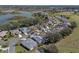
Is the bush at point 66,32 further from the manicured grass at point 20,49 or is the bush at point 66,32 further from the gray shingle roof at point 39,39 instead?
the manicured grass at point 20,49

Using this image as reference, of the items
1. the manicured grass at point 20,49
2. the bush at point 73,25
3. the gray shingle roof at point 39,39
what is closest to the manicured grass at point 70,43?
the bush at point 73,25

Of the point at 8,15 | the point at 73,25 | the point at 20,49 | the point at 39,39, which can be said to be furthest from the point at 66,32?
the point at 8,15

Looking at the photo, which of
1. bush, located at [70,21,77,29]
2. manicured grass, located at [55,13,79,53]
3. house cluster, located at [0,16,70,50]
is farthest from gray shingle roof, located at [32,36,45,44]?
bush, located at [70,21,77,29]

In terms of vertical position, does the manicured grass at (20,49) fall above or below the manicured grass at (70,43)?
below

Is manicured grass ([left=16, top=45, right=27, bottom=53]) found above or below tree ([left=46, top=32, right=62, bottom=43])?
below

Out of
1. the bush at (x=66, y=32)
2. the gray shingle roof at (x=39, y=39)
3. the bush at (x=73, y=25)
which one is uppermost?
the bush at (x=73, y=25)

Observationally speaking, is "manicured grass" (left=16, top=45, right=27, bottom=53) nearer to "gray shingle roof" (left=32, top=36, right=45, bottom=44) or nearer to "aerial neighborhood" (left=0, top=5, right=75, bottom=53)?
"aerial neighborhood" (left=0, top=5, right=75, bottom=53)

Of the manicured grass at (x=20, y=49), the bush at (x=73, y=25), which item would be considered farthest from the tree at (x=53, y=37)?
the manicured grass at (x=20, y=49)

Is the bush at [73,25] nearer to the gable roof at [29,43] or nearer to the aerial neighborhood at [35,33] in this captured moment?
the aerial neighborhood at [35,33]
